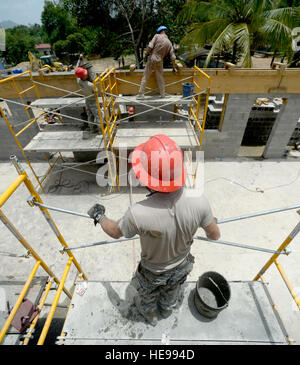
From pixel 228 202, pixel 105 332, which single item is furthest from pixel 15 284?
pixel 228 202

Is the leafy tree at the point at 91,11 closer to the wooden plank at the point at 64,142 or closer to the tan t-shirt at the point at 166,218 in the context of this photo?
the wooden plank at the point at 64,142

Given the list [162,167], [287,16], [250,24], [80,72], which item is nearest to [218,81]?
[250,24]

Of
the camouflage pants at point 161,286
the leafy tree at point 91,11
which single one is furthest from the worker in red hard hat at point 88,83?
the leafy tree at point 91,11

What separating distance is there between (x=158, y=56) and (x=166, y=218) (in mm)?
5721

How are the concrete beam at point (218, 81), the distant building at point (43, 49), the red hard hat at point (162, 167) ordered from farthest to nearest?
1. the distant building at point (43, 49)
2. the concrete beam at point (218, 81)
3. the red hard hat at point (162, 167)

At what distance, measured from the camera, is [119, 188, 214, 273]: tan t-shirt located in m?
1.80

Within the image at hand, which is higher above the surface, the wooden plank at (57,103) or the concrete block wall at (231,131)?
the wooden plank at (57,103)

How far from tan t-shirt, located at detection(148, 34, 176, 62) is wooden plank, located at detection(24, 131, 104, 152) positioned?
297 cm

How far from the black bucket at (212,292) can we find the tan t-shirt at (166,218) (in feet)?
5.12

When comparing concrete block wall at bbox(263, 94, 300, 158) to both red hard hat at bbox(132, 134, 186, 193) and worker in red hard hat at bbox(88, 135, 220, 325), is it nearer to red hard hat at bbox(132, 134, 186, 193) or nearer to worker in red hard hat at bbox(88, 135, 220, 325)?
worker in red hard hat at bbox(88, 135, 220, 325)

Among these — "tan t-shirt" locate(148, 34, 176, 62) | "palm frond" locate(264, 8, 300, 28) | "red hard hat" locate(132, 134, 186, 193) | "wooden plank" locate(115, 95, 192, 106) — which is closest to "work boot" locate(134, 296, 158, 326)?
"red hard hat" locate(132, 134, 186, 193)

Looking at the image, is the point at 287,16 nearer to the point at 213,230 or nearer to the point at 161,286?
the point at 213,230

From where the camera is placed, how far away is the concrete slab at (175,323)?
2744mm
